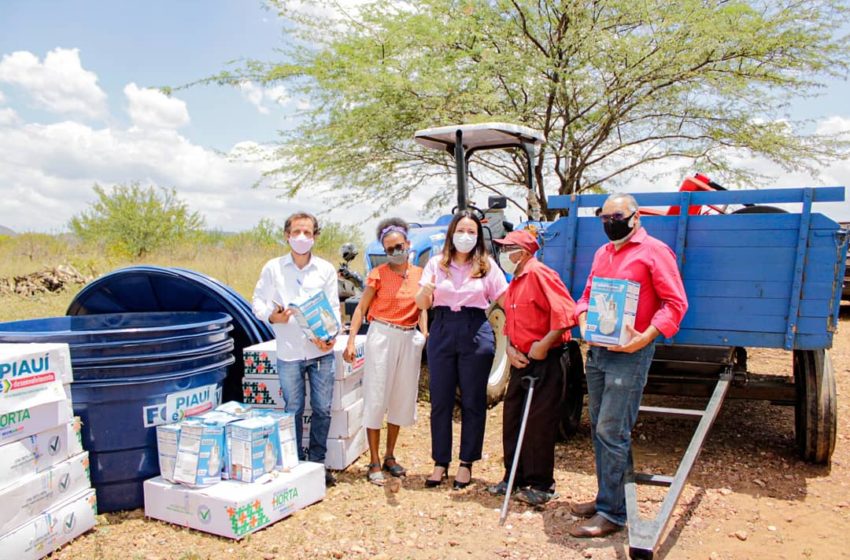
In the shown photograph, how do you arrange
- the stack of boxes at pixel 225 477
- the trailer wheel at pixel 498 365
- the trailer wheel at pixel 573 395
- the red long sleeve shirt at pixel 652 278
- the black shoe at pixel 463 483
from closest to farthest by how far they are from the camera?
the red long sleeve shirt at pixel 652 278
the stack of boxes at pixel 225 477
the black shoe at pixel 463 483
the trailer wheel at pixel 573 395
the trailer wheel at pixel 498 365

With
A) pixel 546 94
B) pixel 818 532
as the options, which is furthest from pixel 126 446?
pixel 546 94

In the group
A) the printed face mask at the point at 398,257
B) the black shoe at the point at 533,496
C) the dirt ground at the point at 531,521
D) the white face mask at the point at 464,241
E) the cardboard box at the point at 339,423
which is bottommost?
the dirt ground at the point at 531,521

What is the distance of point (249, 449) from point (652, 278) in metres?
2.53

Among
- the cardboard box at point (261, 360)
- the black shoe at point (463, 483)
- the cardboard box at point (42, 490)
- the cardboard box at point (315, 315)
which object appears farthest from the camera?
the cardboard box at point (261, 360)

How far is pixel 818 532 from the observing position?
3824 millimetres

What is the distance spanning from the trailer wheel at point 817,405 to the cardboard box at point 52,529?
482cm

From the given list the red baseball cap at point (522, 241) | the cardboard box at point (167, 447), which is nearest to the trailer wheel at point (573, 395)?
the red baseball cap at point (522, 241)

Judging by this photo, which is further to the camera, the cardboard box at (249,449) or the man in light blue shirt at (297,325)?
the man in light blue shirt at (297,325)

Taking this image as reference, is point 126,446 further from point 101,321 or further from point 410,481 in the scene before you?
point 410,481

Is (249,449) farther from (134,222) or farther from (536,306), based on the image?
(134,222)

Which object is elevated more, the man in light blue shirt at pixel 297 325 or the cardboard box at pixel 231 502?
the man in light blue shirt at pixel 297 325

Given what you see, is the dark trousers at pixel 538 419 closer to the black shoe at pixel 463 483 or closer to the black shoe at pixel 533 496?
the black shoe at pixel 533 496

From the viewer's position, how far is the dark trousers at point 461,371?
4.32 meters

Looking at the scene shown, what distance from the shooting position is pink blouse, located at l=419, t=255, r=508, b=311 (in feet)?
14.1
